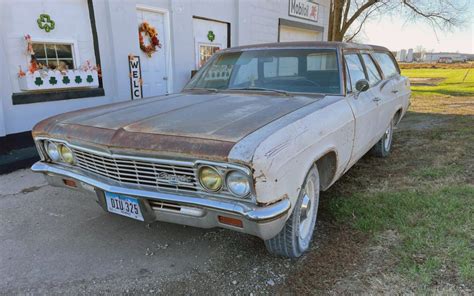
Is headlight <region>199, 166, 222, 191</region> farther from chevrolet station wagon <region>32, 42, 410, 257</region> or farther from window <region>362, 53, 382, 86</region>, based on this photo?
window <region>362, 53, 382, 86</region>

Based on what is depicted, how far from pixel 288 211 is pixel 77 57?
5.32 meters

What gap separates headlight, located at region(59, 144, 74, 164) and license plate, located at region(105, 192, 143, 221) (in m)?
0.53

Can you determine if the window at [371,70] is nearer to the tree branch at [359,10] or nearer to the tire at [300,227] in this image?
the tire at [300,227]

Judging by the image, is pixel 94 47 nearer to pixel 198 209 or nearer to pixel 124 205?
pixel 124 205

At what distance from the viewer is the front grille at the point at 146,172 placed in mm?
2199

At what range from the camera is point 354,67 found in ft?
12.2

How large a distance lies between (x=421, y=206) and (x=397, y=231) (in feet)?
2.04

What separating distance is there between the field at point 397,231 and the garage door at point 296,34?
25.8 ft

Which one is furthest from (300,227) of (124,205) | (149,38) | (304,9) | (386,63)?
(304,9)

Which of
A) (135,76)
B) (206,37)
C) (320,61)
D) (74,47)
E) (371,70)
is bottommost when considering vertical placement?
(135,76)

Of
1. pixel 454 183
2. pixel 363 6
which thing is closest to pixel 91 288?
pixel 454 183

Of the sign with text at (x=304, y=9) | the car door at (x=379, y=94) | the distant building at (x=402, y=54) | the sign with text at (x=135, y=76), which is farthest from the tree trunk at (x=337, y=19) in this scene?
the distant building at (x=402, y=54)

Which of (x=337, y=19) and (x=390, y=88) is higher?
(x=337, y=19)

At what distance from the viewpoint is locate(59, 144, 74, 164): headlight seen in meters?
2.78
